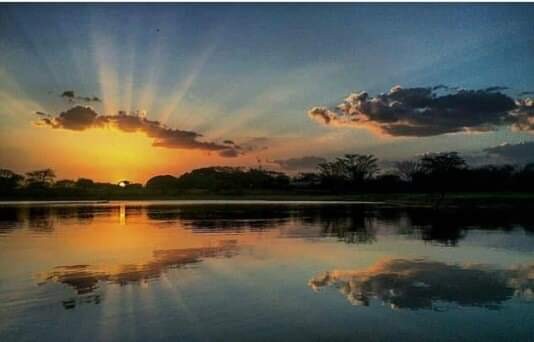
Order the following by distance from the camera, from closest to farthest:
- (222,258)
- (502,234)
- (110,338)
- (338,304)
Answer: (110,338)
(338,304)
(222,258)
(502,234)

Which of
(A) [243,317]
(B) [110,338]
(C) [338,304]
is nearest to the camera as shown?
(B) [110,338]

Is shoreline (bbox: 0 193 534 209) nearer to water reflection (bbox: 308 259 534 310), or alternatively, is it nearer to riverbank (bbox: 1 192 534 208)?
riverbank (bbox: 1 192 534 208)

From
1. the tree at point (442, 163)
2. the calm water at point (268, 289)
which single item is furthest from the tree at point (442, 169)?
the calm water at point (268, 289)

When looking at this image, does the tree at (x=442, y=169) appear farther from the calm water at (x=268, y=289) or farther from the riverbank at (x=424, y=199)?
the calm water at (x=268, y=289)

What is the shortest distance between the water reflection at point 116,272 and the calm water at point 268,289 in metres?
0.04

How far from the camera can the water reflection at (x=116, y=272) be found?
12562mm

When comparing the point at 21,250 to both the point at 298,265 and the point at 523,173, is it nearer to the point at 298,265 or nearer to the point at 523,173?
the point at 298,265

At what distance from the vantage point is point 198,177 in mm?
167500

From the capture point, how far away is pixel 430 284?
13289 millimetres

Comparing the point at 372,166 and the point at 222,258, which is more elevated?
the point at 372,166

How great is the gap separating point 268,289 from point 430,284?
434cm

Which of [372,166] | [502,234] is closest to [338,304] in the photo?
[502,234]

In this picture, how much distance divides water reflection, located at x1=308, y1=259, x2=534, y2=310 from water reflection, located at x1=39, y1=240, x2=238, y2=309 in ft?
16.1

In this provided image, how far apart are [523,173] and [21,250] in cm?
10400
